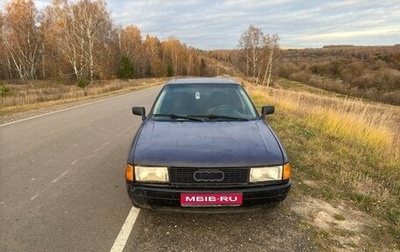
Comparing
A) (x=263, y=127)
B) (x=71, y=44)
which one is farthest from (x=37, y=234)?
(x=71, y=44)

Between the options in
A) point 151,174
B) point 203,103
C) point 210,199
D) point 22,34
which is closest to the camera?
point 210,199

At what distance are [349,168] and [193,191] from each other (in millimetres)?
3427

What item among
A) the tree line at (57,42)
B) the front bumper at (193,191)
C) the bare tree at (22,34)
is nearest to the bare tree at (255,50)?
the tree line at (57,42)

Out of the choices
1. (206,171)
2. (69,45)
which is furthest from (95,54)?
(206,171)

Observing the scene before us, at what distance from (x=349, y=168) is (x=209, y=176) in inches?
130

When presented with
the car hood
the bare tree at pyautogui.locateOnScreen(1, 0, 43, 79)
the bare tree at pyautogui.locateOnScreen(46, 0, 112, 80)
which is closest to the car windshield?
the car hood

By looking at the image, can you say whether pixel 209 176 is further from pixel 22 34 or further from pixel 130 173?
pixel 22 34

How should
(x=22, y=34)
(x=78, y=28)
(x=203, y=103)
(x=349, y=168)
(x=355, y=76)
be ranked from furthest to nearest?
(x=355, y=76)
(x=22, y=34)
(x=78, y=28)
(x=349, y=168)
(x=203, y=103)

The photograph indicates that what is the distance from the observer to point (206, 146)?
133 inches

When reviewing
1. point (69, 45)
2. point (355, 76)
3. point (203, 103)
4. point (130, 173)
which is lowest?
point (355, 76)

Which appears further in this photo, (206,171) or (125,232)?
(125,232)

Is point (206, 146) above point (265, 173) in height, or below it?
above

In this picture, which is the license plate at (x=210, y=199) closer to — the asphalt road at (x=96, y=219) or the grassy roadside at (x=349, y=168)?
the asphalt road at (x=96, y=219)

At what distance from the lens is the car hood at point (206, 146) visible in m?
3.16
